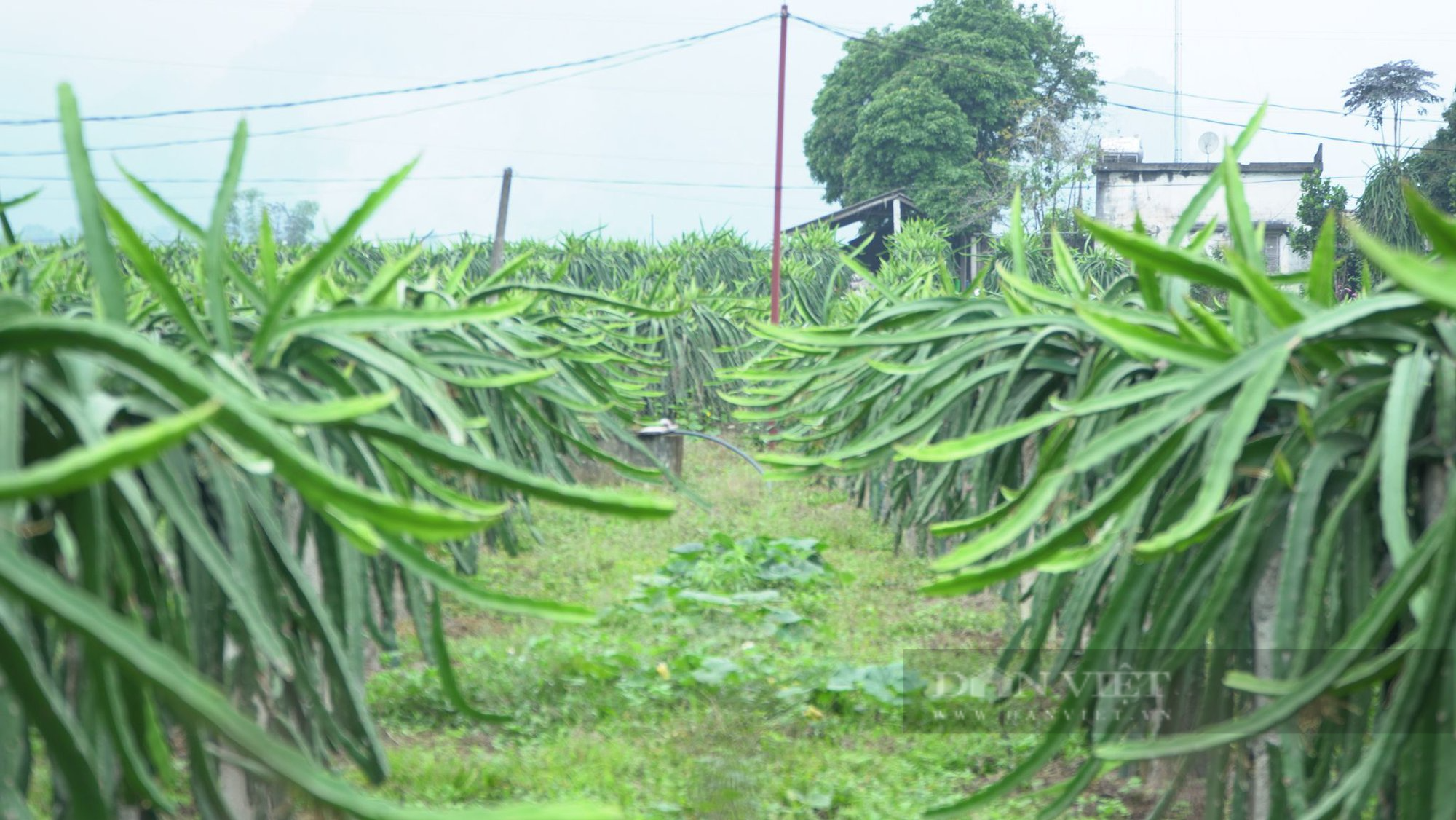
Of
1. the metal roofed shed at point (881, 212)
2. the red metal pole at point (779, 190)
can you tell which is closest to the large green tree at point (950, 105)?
A: the metal roofed shed at point (881, 212)

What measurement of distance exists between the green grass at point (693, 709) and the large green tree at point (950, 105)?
23.1 meters

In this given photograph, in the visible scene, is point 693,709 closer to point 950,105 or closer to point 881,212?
point 881,212

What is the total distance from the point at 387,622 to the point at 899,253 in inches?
498

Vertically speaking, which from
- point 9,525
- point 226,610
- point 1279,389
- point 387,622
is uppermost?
point 1279,389

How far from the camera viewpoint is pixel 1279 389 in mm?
1478

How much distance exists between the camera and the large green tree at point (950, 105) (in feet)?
92.3

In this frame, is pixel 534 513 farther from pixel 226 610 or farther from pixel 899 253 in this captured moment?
pixel 899 253

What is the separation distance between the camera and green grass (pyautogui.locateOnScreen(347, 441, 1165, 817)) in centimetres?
238

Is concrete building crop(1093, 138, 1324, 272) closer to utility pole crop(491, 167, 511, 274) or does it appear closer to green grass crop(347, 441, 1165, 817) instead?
utility pole crop(491, 167, 511, 274)

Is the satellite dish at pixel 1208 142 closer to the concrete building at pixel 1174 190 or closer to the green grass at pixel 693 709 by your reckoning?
the concrete building at pixel 1174 190

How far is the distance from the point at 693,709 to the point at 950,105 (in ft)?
90.2

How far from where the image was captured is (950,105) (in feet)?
94.1

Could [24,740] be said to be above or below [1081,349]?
below

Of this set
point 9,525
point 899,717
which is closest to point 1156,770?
point 899,717
